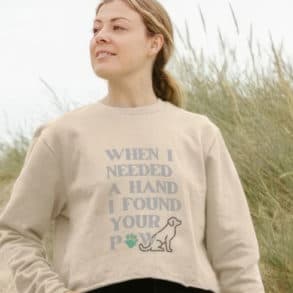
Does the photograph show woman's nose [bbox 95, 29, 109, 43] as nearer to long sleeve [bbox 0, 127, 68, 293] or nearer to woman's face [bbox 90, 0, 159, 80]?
woman's face [bbox 90, 0, 159, 80]

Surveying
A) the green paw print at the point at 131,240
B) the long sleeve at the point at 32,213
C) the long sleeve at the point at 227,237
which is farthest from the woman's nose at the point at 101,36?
the green paw print at the point at 131,240

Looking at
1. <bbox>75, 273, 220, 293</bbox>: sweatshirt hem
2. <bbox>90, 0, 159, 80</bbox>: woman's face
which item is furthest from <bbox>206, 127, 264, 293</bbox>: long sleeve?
<bbox>90, 0, 159, 80</bbox>: woman's face

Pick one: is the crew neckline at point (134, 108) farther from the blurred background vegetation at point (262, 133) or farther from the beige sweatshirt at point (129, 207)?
the blurred background vegetation at point (262, 133)

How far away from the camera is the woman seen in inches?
82.7

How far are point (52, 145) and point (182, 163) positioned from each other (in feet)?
1.04

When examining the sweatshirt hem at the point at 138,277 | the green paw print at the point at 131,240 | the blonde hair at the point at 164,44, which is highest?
the blonde hair at the point at 164,44

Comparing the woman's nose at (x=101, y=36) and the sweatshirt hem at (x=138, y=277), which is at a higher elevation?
the woman's nose at (x=101, y=36)

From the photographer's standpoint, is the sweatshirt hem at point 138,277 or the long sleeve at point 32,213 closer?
the sweatshirt hem at point 138,277

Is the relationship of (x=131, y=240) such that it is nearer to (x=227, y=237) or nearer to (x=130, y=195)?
(x=130, y=195)

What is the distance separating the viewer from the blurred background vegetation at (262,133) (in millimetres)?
3973

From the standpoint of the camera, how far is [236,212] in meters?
2.27

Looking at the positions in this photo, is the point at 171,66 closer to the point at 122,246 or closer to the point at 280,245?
the point at 280,245

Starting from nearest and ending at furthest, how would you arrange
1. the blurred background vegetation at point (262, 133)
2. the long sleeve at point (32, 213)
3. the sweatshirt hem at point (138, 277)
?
1. the sweatshirt hem at point (138, 277)
2. the long sleeve at point (32, 213)
3. the blurred background vegetation at point (262, 133)

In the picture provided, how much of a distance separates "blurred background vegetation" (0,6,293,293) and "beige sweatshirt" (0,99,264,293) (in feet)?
5.45
